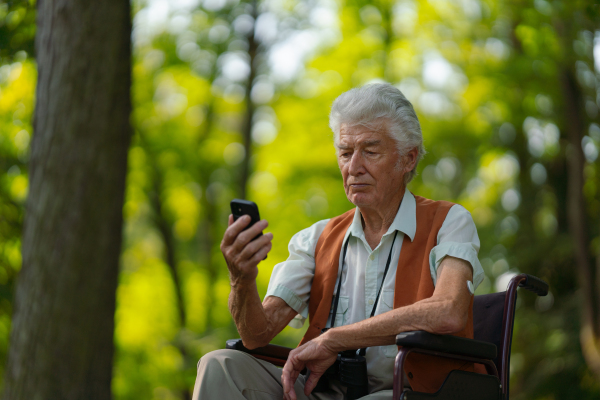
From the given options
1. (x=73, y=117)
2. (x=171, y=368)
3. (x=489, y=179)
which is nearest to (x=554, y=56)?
(x=73, y=117)

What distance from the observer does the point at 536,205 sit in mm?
8875

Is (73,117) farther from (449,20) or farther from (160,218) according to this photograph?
(160,218)

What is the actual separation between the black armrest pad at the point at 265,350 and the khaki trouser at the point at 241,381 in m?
0.05

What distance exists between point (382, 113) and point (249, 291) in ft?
2.83

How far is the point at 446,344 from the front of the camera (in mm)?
1726

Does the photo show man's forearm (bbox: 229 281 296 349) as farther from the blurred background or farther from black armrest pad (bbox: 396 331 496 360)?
the blurred background

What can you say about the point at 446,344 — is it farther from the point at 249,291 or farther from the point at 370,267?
the point at 249,291

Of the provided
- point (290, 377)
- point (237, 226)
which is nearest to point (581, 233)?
point (290, 377)

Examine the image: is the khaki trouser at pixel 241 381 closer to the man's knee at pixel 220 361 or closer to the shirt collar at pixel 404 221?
the man's knee at pixel 220 361

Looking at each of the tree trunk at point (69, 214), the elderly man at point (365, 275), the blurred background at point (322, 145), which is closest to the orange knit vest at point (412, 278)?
the elderly man at point (365, 275)

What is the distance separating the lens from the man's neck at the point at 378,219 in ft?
7.54

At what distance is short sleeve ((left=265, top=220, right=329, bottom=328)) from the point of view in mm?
2293

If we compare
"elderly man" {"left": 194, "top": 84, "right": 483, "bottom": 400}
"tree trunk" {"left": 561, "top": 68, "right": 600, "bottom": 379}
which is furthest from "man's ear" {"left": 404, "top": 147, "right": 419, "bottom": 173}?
"tree trunk" {"left": 561, "top": 68, "right": 600, "bottom": 379}

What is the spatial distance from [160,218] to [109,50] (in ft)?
29.7
